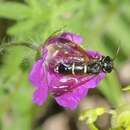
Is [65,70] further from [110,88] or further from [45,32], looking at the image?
[110,88]

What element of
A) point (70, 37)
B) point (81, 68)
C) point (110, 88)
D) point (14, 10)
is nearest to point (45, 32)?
point (14, 10)

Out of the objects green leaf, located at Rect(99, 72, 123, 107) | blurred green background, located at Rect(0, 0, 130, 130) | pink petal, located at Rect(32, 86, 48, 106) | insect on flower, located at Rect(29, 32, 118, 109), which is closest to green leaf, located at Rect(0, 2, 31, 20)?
blurred green background, located at Rect(0, 0, 130, 130)

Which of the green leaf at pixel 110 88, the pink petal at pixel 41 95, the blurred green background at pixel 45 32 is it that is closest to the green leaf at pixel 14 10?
the blurred green background at pixel 45 32

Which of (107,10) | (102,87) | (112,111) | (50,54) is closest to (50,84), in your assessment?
(50,54)

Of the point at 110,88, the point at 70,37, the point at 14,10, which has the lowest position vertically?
the point at 110,88

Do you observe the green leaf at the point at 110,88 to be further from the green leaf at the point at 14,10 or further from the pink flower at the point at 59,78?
the pink flower at the point at 59,78

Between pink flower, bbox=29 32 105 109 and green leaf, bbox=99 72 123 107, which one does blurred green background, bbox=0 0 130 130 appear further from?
pink flower, bbox=29 32 105 109
